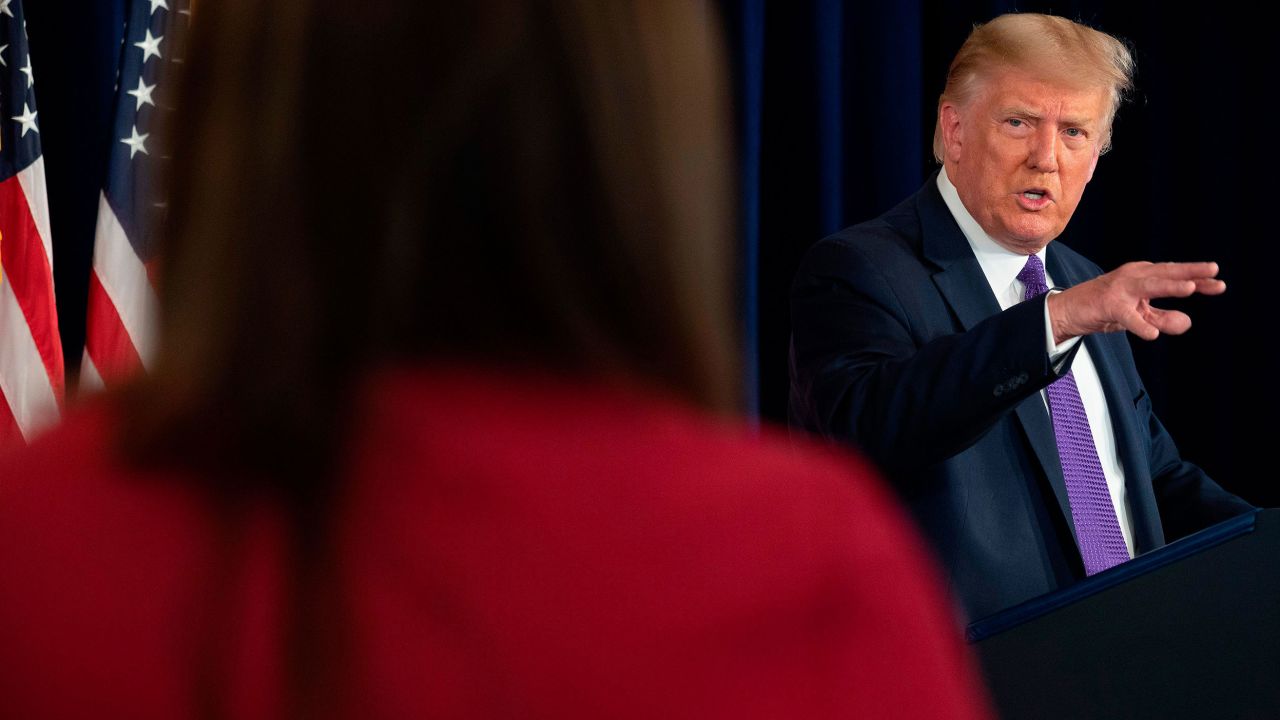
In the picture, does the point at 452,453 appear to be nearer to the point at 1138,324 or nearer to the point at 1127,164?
the point at 1138,324

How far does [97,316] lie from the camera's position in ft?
10.2

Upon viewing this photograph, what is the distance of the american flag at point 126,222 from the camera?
312 cm

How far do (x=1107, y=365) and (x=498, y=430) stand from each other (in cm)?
204

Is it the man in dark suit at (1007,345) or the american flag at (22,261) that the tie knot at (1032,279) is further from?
the american flag at (22,261)

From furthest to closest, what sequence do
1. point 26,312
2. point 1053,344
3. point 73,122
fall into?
point 73,122, point 26,312, point 1053,344

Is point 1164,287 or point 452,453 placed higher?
point 1164,287

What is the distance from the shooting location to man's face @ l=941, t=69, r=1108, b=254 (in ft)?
7.82

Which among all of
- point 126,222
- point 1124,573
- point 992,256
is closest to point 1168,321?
point 1124,573

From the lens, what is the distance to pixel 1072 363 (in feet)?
7.26

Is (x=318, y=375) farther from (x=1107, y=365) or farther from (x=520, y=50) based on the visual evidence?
(x=1107, y=365)

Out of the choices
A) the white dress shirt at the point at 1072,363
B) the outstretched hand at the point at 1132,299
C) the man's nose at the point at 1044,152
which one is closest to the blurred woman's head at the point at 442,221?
the outstretched hand at the point at 1132,299

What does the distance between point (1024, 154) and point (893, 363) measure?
640mm

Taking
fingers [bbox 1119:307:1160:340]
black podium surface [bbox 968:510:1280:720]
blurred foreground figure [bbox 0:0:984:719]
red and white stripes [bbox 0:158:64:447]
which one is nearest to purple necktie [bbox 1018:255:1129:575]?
fingers [bbox 1119:307:1160:340]

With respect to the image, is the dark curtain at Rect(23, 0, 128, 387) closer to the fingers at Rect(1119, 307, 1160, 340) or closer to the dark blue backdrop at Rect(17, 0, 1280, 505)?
the dark blue backdrop at Rect(17, 0, 1280, 505)
